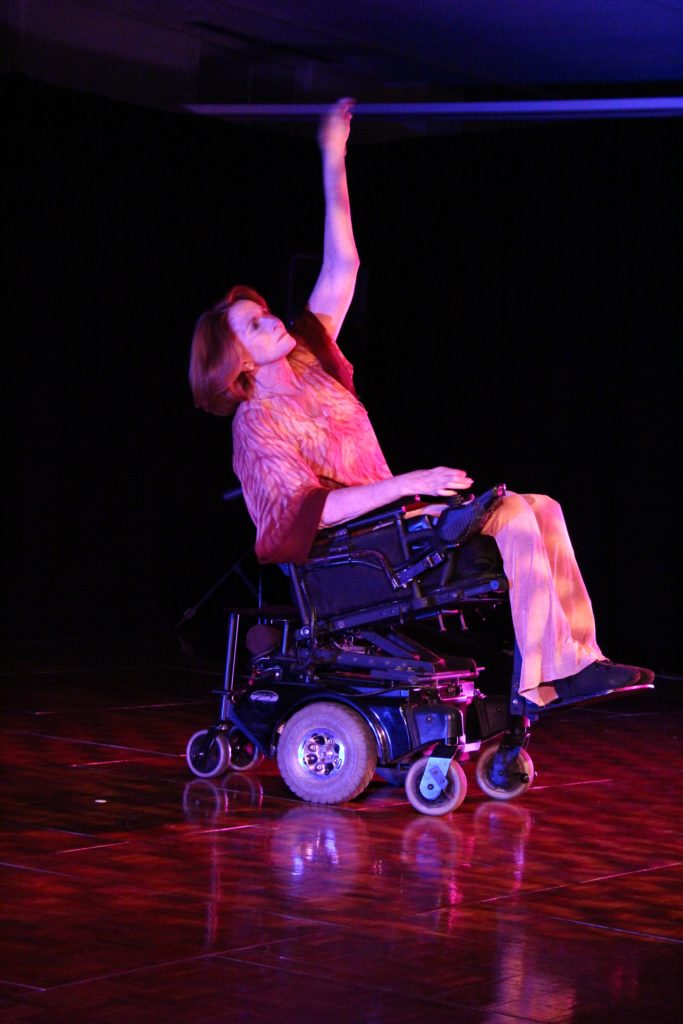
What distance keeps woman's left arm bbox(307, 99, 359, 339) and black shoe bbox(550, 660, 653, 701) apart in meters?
1.10

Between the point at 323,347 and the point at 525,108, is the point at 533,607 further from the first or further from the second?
the point at 525,108

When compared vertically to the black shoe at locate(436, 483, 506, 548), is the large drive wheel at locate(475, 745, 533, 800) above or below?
below

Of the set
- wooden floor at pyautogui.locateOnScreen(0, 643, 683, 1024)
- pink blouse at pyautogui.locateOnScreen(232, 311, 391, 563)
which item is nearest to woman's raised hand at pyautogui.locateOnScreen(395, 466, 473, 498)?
pink blouse at pyautogui.locateOnScreen(232, 311, 391, 563)

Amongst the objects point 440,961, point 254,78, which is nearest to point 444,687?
point 440,961

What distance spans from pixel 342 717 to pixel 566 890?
34.6 inches

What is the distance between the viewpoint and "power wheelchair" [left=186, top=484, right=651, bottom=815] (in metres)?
3.51

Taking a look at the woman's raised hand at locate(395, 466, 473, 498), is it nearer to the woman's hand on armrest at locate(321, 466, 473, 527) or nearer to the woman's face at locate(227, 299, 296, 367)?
the woman's hand on armrest at locate(321, 466, 473, 527)

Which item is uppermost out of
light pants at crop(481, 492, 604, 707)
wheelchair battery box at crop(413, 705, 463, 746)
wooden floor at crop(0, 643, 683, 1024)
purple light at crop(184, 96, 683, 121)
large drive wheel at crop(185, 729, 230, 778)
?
purple light at crop(184, 96, 683, 121)

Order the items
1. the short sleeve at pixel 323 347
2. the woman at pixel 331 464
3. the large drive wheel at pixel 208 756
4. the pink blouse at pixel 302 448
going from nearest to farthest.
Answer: the woman at pixel 331 464, the pink blouse at pixel 302 448, the large drive wheel at pixel 208 756, the short sleeve at pixel 323 347

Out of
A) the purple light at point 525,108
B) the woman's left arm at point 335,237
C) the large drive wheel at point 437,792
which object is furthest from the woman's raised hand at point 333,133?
the large drive wheel at point 437,792

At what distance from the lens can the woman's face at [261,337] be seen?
3.80m

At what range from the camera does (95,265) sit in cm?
728

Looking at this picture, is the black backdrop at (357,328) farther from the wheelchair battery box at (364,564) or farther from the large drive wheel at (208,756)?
the wheelchair battery box at (364,564)

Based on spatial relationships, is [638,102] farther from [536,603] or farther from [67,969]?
[67,969]
